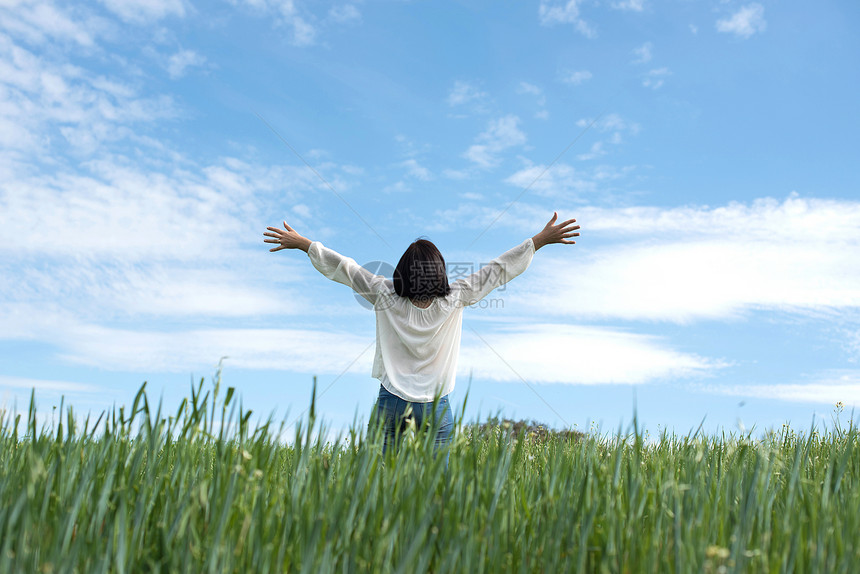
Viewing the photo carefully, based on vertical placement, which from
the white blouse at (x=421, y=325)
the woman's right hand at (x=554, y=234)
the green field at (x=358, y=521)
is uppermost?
the woman's right hand at (x=554, y=234)

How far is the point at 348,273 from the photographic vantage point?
195 inches

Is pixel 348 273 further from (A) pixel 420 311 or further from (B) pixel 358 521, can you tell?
(B) pixel 358 521

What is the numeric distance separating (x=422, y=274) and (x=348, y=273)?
66cm

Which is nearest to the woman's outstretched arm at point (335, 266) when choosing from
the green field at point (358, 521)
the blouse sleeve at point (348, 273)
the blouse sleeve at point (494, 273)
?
the blouse sleeve at point (348, 273)

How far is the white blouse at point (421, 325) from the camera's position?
472 centimetres

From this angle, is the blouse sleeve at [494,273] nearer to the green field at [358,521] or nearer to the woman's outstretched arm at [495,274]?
the woman's outstretched arm at [495,274]

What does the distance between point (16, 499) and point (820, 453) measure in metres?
5.53

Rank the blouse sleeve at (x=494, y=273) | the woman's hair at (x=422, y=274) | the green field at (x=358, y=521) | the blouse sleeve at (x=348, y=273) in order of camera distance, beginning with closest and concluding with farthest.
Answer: the green field at (x=358, y=521)
the woman's hair at (x=422, y=274)
the blouse sleeve at (x=494, y=273)
the blouse sleeve at (x=348, y=273)

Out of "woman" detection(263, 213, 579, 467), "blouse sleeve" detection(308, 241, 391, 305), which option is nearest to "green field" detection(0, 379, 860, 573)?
"woman" detection(263, 213, 579, 467)

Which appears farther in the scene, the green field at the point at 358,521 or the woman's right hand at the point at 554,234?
the woman's right hand at the point at 554,234

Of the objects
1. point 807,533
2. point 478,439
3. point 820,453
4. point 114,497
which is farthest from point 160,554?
point 820,453

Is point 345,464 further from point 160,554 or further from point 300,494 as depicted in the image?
point 160,554

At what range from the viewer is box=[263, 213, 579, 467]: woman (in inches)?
185

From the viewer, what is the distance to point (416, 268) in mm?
4680
